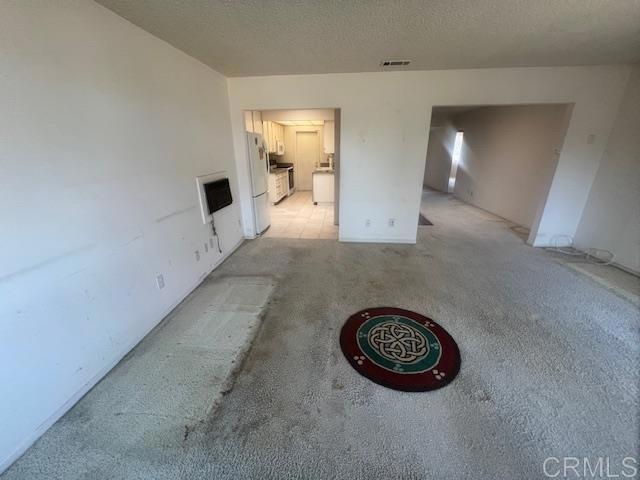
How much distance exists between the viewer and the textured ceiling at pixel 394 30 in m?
1.88

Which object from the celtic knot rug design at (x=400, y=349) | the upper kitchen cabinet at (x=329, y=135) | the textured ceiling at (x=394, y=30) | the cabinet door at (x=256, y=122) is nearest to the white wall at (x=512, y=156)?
the textured ceiling at (x=394, y=30)

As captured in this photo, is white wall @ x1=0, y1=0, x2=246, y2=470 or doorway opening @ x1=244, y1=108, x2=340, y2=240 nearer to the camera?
white wall @ x1=0, y1=0, x2=246, y2=470

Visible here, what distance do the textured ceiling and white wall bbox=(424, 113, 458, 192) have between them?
526cm

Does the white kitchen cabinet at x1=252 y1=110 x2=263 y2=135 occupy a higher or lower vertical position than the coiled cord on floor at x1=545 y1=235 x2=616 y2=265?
higher

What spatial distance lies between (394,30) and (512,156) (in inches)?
184

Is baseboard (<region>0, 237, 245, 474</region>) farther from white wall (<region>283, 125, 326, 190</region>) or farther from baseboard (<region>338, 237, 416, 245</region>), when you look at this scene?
white wall (<region>283, 125, 326, 190</region>)

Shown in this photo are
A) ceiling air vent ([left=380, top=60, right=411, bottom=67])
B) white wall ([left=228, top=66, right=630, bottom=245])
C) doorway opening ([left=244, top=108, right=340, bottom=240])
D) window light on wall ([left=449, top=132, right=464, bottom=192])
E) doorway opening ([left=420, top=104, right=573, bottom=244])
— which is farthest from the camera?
window light on wall ([left=449, top=132, right=464, bottom=192])

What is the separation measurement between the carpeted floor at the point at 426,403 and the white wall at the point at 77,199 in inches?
17.4

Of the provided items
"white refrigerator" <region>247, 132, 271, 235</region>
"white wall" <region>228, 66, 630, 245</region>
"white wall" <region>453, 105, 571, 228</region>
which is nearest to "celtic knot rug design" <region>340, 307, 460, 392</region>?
"white wall" <region>228, 66, 630, 245</region>

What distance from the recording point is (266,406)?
1.59m

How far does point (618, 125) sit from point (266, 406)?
5275 millimetres

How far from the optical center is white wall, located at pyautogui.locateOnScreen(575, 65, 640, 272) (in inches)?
124

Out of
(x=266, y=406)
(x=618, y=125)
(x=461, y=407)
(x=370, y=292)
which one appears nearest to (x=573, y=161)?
(x=618, y=125)

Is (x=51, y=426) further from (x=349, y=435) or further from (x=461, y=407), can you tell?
(x=461, y=407)
